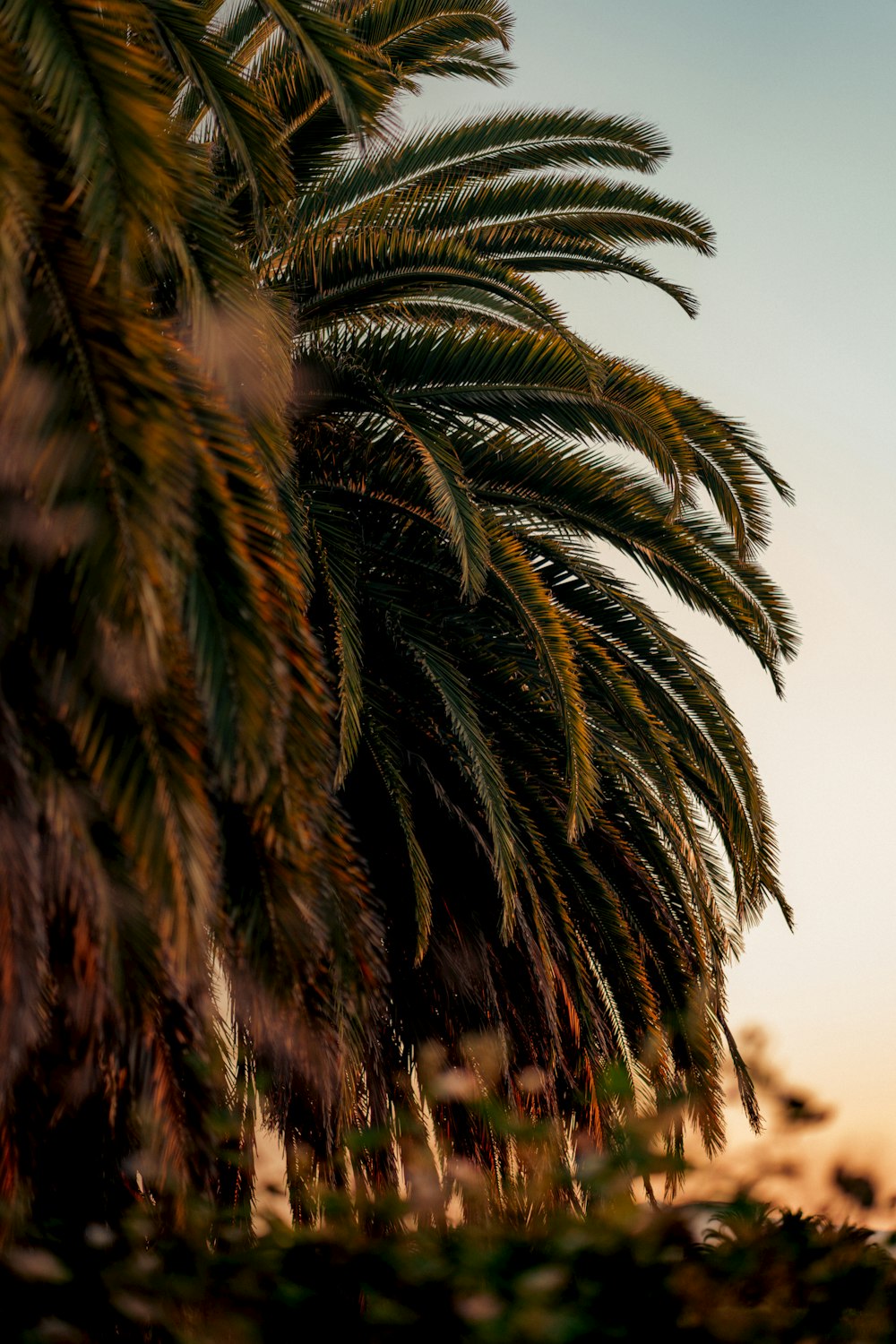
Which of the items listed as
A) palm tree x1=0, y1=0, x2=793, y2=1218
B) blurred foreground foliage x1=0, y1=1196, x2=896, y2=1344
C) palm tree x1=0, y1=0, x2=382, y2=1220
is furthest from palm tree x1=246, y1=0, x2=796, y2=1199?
blurred foreground foliage x1=0, y1=1196, x2=896, y2=1344

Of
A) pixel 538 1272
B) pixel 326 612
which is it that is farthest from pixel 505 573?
pixel 538 1272

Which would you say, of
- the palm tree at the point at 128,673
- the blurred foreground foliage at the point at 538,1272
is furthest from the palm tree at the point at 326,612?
the blurred foreground foliage at the point at 538,1272

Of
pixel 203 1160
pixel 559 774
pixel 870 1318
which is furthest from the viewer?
pixel 559 774

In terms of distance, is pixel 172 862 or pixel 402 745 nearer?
pixel 172 862

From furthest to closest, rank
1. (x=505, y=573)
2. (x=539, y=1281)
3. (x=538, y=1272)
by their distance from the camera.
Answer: (x=505, y=573) → (x=538, y=1272) → (x=539, y=1281)

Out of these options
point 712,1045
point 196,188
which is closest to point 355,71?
point 196,188

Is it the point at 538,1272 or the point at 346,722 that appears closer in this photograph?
the point at 538,1272

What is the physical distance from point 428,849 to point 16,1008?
5.87 m

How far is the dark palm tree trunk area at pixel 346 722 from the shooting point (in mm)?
4398

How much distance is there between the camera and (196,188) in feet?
19.1

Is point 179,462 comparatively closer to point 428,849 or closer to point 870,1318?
point 870,1318

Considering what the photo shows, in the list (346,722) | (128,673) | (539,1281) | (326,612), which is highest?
(326,612)

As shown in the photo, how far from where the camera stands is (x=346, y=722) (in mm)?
7828

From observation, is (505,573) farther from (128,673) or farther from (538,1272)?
(538,1272)
